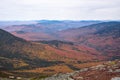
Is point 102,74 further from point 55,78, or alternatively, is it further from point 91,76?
point 55,78

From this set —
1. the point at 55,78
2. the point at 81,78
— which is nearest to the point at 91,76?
the point at 81,78

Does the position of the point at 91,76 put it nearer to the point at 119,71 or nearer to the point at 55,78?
the point at 119,71

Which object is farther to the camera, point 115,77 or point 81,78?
point 81,78

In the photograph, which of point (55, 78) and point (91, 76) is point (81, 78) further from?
point (55, 78)

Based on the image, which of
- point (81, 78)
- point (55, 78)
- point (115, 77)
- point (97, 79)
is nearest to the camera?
point (115, 77)

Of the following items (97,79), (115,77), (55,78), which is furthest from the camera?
(55,78)

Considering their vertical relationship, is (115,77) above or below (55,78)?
above

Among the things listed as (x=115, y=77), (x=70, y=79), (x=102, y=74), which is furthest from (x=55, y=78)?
(x=115, y=77)

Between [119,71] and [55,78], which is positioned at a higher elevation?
[119,71]

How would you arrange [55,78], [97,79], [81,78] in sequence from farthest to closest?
[55,78], [81,78], [97,79]

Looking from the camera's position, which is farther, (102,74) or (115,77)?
(102,74)
